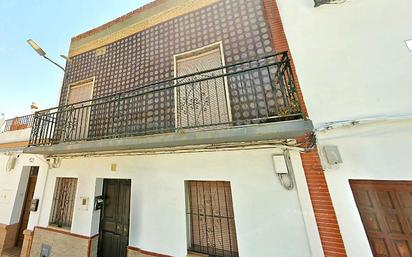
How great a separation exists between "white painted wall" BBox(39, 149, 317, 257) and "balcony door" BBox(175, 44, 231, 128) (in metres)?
0.91

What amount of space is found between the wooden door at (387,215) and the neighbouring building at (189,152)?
469mm

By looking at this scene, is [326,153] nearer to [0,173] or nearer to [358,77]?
[358,77]

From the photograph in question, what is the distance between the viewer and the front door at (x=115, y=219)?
4715 millimetres

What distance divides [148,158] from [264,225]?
309 cm

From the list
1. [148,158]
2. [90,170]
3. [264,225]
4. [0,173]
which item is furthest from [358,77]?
[0,173]

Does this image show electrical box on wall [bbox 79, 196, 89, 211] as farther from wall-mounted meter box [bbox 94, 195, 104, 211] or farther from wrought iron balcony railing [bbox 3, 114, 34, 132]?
wrought iron balcony railing [bbox 3, 114, 34, 132]

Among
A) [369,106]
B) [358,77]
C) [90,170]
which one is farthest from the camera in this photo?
[90,170]

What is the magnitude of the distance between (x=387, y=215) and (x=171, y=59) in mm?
5652

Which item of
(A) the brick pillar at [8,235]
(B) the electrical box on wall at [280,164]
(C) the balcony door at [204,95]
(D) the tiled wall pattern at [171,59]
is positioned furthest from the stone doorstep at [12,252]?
(B) the electrical box on wall at [280,164]

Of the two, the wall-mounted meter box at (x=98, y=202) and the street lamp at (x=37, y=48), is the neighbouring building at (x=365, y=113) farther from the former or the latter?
the street lamp at (x=37, y=48)

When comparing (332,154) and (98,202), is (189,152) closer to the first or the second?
(332,154)

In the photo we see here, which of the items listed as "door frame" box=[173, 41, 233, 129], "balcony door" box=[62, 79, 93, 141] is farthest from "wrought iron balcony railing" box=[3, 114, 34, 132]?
"door frame" box=[173, 41, 233, 129]

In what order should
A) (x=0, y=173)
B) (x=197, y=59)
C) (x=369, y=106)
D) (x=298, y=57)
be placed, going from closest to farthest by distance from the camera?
(x=369, y=106), (x=298, y=57), (x=197, y=59), (x=0, y=173)

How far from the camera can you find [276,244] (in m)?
2.92
